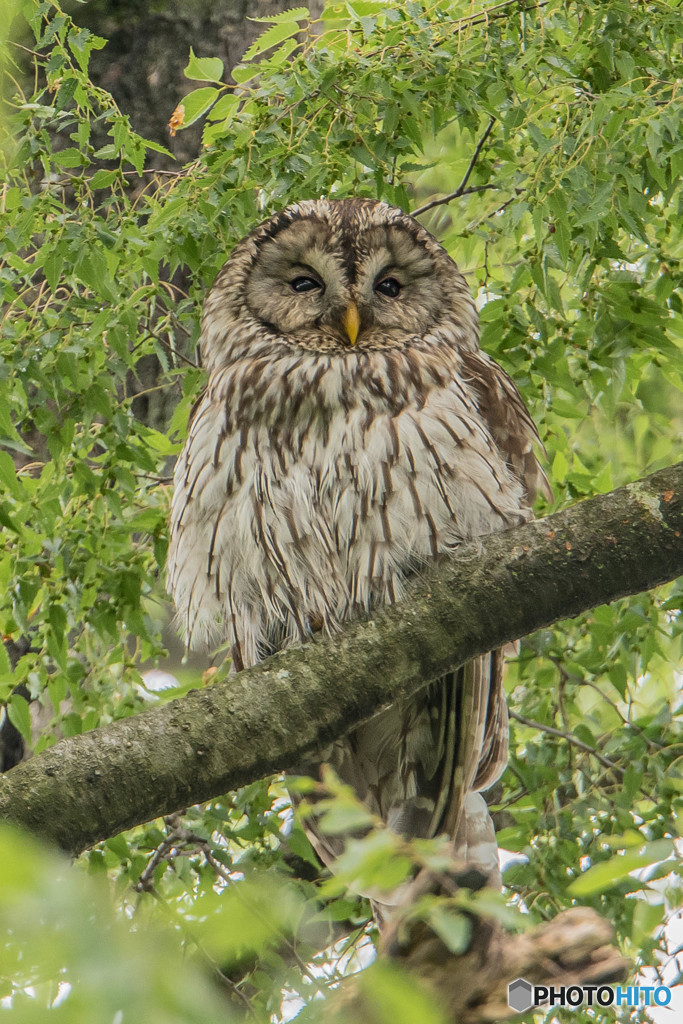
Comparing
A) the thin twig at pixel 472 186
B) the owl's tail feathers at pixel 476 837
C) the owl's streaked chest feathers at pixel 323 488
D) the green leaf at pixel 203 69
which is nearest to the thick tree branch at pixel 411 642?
the owl's streaked chest feathers at pixel 323 488

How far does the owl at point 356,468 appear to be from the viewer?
8.74 ft

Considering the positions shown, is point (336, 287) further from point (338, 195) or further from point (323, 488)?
point (323, 488)

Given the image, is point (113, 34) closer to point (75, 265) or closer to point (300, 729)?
point (75, 265)

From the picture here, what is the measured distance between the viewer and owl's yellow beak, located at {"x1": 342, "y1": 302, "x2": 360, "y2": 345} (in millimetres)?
2803

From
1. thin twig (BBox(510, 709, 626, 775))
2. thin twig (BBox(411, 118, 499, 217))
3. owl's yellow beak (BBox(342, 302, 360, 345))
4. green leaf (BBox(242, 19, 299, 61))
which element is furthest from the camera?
thin twig (BBox(510, 709, 626, 775))

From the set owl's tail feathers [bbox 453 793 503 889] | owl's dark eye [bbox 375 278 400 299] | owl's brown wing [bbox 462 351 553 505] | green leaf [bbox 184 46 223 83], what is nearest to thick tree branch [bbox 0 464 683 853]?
owl's brown wing [bbox 462 351 553 505]

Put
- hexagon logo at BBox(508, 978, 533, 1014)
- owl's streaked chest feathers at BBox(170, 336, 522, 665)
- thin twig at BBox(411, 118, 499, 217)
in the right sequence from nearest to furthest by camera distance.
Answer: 1. hexagon logo at BBox(508, 978, 533, 1014)
2. owl's streaked chest feathers at BBox(170, 336, 522, 665)
3. thin twig at BBox(411, 118, 499, 217)

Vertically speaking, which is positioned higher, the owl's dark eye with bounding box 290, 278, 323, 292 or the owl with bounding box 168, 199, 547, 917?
the owl's dark eye with bounding box 290, 278, 323, 292

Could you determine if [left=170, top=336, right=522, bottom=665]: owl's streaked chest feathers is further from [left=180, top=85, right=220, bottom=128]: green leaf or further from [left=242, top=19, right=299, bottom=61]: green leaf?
[left=242, top=19, right=299, bottom=61]: green leaf

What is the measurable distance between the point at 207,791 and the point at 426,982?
604mm

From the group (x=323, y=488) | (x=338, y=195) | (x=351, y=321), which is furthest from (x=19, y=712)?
(x=338, y=195)

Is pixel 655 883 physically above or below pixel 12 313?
below

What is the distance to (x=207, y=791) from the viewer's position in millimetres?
1897

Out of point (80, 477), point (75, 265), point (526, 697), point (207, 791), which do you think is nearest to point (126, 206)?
point (75, 265)
